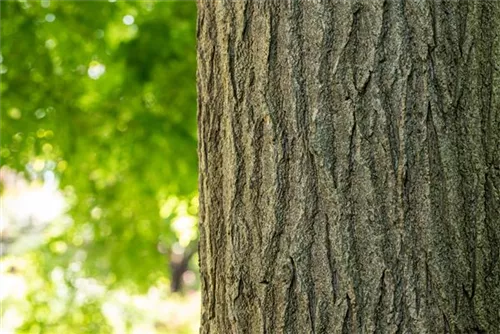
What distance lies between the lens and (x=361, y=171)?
5.60ft

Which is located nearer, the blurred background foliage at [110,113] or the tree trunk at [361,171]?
the tree trunk at [361,171]

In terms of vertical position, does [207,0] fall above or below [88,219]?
below

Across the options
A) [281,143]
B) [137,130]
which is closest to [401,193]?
[281,143]

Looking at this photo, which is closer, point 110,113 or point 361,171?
point 361,171

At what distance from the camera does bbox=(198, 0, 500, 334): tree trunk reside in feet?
5.57

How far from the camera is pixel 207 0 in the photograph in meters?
1.96

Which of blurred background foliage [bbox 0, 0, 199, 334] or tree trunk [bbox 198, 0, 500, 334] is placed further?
blurred background foliage [bbox 0, 0, 199, 334]

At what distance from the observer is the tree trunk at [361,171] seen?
1697 millimetres

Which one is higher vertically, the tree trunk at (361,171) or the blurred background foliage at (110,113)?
the blurred background foliage at (110,113)

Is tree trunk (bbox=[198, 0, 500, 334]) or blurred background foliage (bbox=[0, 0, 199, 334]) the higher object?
blurred background foliage (bbox=[0, 0, 199, 334])

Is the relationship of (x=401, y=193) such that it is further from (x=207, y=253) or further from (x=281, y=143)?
(x=207, y=253)

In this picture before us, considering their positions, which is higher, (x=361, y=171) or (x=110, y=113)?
(x=110, y=113)

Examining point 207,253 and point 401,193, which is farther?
point 207,253

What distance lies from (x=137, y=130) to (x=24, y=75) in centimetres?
68
